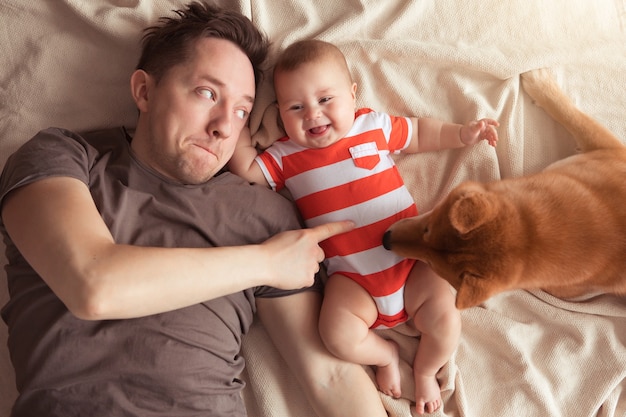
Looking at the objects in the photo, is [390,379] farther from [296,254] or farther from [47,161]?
[47,161]

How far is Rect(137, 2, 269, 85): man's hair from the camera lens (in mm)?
1850

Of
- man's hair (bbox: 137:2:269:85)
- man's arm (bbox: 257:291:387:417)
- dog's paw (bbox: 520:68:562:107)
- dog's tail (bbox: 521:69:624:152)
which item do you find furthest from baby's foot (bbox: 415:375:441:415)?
man's hair (bbox: 137:2:269:85)

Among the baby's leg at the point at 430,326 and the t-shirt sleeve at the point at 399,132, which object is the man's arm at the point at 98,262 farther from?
the t-shirt sleeve at the point at 399,132

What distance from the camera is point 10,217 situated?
1.53 m

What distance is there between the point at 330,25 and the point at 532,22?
827 millimetres

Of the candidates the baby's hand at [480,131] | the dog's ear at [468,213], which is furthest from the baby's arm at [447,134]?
the dog's ear at [468,213]

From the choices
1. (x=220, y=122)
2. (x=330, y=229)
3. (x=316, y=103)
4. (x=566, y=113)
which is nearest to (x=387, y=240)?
(x=330, y=229)

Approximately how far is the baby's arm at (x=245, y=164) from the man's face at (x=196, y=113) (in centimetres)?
15

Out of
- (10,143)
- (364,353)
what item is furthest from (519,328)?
(10,143)

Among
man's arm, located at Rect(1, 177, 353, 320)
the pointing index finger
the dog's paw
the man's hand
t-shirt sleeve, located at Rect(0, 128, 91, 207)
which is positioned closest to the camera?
man's arm, located at Rect(1, 177, 353, 320)

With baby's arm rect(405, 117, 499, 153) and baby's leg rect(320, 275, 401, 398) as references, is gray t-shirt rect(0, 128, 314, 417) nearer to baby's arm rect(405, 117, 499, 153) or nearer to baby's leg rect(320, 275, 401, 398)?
baby's leg rect(320, 275, 401, 398)

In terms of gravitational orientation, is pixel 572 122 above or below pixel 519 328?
above

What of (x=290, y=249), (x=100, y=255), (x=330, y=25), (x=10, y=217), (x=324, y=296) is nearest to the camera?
(x=100, y=255)

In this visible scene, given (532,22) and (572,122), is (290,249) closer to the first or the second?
(572,122)
